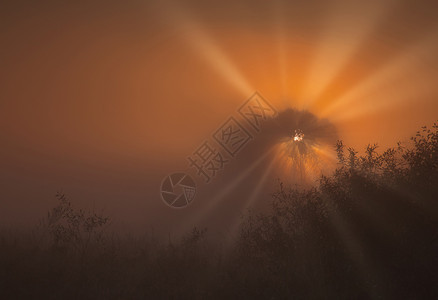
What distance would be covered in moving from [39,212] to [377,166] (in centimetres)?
3170

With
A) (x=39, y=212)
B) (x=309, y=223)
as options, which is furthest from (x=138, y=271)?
(x=39, y=212)

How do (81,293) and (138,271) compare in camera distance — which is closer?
(81,293)

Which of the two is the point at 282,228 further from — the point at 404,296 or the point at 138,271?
the point at 138,271

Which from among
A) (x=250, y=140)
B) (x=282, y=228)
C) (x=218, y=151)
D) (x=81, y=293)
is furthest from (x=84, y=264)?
(x=250, y=140)

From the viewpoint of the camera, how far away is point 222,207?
37625mm

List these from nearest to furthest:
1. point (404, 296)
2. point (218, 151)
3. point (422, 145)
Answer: point (404, 296) < point (422, 145) < point (218, 151)

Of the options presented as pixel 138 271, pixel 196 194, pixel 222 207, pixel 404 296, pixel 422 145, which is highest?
pixel 196 194

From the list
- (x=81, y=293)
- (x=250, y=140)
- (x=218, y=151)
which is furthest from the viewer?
(x=250, y=140)

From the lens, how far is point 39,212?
31812 mm

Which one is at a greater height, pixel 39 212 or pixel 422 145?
pixel 39 212

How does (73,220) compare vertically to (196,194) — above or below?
below

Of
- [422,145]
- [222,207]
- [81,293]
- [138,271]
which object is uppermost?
[222,207]

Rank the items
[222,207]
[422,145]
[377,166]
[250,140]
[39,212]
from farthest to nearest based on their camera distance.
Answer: [250,140]
[222,207]
[39,212]
[377,166]
[422,145]

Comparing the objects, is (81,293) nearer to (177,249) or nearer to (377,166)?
(177,249)
